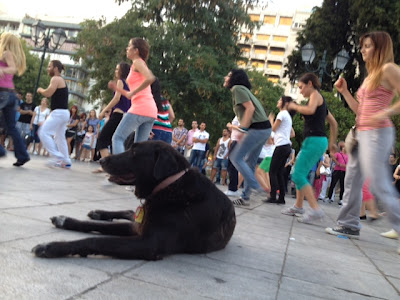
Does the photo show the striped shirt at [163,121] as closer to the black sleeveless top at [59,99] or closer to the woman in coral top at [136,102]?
the woman in coral top at [136,102]

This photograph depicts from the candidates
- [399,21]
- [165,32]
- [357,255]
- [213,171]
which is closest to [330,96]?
[399,21]

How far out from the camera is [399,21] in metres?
25.3

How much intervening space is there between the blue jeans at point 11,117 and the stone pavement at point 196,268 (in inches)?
101

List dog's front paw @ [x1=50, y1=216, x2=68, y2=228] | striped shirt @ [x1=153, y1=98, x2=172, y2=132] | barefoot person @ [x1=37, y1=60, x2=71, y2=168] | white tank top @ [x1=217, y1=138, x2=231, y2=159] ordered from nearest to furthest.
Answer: dog's front paw @ [x1=50, y1=216, x2=68, y2=228], striped shirt @ [x1=153, y1=98, x2=172, y2=132], barefoot person @ [x1=37, y1=60, x2=71, y2=168], white tank top @ [x1=217, y1=138, x2=231, y2=159]

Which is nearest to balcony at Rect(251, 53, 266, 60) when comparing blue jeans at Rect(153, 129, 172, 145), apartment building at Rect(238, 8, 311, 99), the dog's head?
apartment building at Rect(238, 8, 311, 99)

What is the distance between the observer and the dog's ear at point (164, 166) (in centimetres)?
291

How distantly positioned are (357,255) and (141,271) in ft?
8.61

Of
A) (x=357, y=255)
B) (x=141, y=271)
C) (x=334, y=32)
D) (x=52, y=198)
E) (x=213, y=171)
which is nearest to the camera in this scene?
(x=141, y=271)

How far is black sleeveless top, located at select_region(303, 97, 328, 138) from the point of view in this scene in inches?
238

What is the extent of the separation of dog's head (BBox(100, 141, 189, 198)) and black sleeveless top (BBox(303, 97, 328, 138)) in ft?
11.4

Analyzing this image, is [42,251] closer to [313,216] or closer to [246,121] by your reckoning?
[313,216]

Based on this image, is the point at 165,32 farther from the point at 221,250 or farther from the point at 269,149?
the point at 221,250

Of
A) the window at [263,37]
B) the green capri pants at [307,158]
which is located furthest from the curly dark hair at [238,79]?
the window at [263,37]

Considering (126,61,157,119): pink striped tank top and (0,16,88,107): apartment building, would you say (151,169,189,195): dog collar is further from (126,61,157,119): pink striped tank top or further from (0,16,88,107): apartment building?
(0,16,88,107): apartment building
